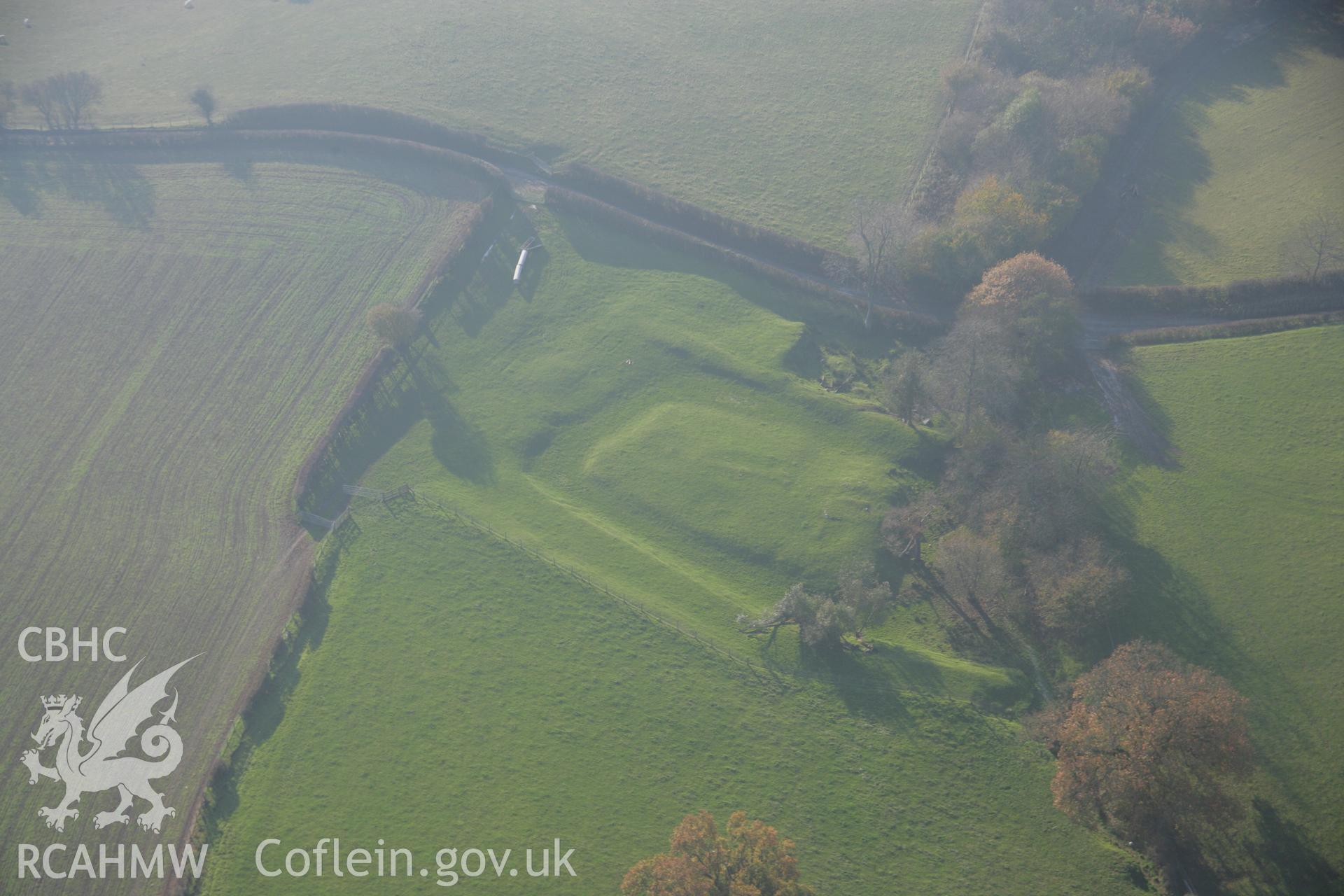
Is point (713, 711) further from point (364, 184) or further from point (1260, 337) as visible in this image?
point (364, 184)

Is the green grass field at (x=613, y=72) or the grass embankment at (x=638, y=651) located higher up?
the green grass field at (x=613, y=72)

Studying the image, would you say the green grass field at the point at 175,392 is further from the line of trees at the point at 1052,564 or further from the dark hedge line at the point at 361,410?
the line of trees at the point at 1052,564

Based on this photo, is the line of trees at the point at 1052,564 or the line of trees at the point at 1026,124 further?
the line of trees at the point at 1026,124

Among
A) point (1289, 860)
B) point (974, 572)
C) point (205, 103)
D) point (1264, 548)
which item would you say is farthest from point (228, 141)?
point (1289, 860)

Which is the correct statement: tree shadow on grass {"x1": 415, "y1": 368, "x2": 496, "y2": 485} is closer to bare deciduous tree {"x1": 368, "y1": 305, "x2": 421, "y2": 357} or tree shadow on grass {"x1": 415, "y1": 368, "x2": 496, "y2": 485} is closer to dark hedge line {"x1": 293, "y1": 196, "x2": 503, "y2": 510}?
dark hedge line {"x1": 293, "y1": 196, "x2": 503, "y2": 510}

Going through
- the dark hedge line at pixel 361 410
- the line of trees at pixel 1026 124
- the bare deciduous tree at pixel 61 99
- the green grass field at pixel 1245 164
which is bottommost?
the green grass field at pixel 1245 164

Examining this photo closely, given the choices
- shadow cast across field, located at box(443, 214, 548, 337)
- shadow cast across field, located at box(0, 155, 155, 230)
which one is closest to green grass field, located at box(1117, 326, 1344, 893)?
shadow cast across field, located at box(443, 214, 548, 337)

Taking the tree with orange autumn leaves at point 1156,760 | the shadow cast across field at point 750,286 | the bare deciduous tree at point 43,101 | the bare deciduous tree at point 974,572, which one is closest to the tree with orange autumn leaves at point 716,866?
the tree with orange autumn leaves at point 1156,760
